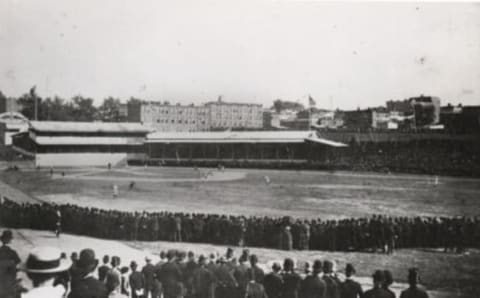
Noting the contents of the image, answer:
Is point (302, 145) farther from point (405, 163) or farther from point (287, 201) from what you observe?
point (287, 201)

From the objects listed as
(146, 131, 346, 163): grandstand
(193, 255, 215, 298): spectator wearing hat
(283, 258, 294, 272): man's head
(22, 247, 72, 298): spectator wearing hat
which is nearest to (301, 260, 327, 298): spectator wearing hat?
(283, 258, 294, 272): man's head

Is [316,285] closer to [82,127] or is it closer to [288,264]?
[288,264]

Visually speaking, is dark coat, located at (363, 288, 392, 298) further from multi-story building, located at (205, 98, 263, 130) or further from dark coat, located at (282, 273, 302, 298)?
multi-story building, located at (205, 98, 263, 130)

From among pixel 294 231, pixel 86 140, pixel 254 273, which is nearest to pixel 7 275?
pixel 254 273

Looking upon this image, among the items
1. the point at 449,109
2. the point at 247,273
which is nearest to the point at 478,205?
the point at 449,109

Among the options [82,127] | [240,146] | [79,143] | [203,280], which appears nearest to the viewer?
[203,280]

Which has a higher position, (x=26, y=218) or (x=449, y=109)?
(x=449, y=109)
